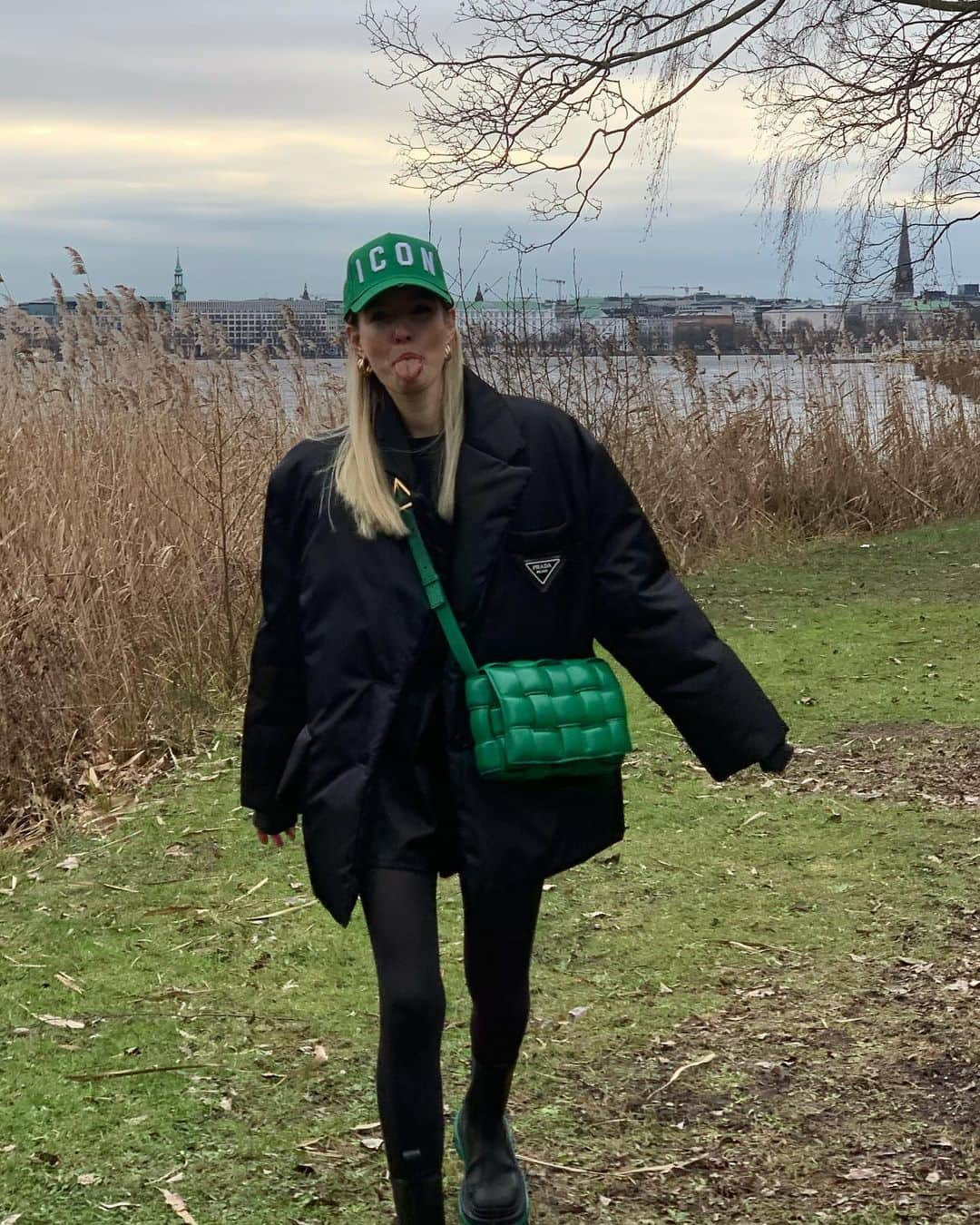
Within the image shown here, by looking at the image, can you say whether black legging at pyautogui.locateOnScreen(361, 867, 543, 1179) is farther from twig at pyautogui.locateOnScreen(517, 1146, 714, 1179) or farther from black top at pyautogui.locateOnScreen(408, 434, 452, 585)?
twig at pyautogui.locateOnScreen(517, 1146, 714, 1179)

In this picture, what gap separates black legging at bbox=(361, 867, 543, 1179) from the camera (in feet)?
8.61

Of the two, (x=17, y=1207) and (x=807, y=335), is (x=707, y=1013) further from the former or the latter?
(x=807, y=335)

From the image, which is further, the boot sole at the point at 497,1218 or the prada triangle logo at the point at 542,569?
the boot sole at the point at 497,1218

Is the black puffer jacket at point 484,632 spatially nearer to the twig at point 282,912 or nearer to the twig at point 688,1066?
the twig at point 688,1066

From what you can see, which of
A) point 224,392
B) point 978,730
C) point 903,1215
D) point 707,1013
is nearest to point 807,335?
point 224,392

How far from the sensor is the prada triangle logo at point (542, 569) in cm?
278

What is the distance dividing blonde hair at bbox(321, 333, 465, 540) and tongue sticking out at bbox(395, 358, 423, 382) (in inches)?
3.7

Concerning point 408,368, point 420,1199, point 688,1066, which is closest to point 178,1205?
point 420,1199

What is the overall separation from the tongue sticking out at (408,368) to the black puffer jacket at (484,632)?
10 cm

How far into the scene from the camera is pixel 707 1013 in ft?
13.9

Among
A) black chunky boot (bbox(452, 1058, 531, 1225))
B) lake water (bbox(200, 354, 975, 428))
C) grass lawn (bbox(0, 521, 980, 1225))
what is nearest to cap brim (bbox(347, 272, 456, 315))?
black chunky boot (bbox(452, 1058, 531, 1225))

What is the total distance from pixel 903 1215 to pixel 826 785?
3.16 meters

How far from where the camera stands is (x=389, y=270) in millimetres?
2762

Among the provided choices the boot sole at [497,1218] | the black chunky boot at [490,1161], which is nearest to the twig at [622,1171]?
the boot sole at [497,1218]
